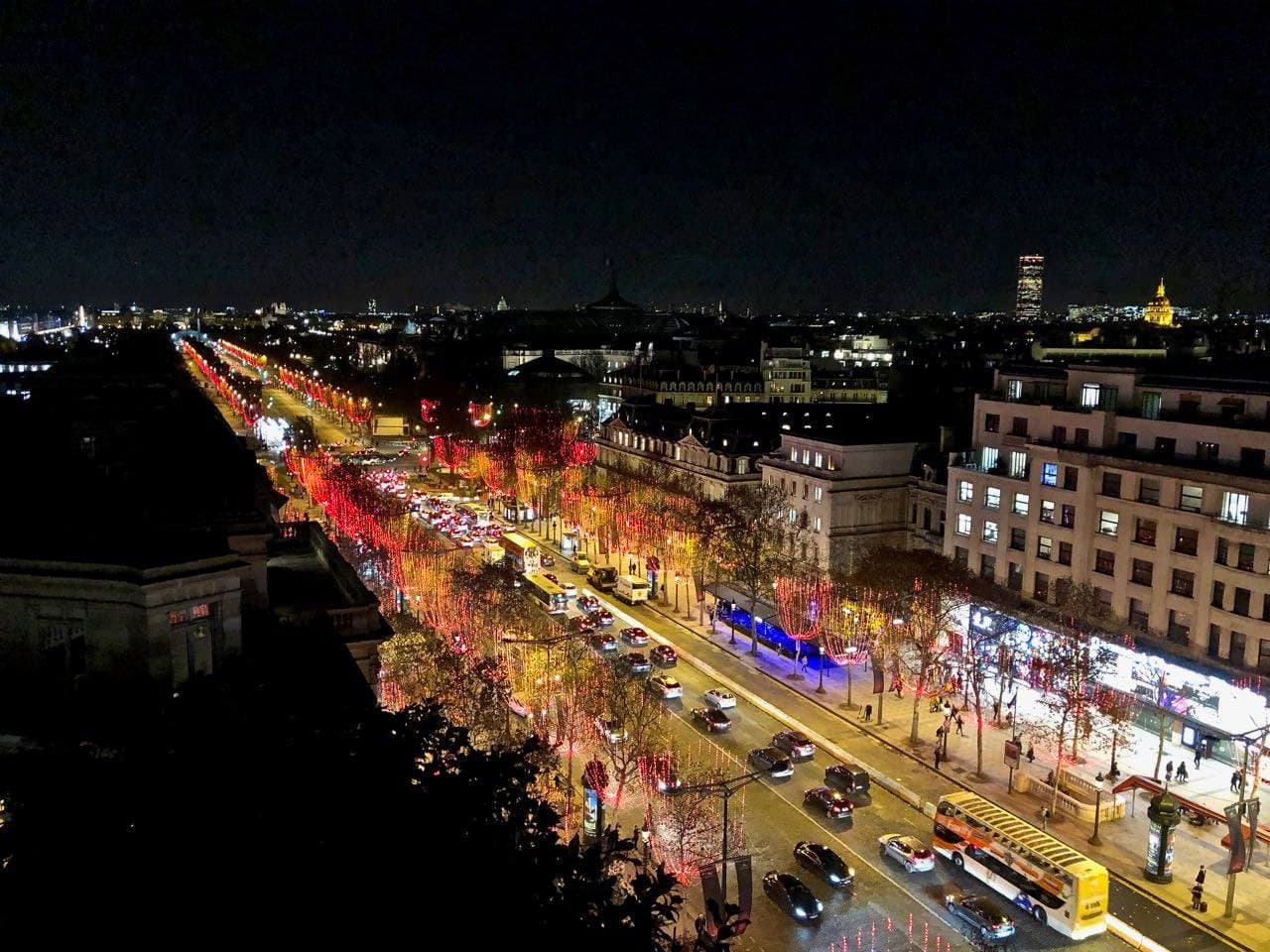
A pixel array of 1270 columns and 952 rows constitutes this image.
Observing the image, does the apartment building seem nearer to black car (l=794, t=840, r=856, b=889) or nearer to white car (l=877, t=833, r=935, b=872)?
white car (l=877, t=833, r=935, b=872)

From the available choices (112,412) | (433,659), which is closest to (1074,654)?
(433,659)

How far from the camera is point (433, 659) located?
44.1m

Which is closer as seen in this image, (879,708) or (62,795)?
(62,795)

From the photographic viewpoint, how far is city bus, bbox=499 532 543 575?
77375mm

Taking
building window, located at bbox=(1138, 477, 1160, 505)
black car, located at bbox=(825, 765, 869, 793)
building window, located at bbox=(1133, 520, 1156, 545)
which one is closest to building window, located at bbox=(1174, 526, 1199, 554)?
building window, located at bbox=(1133, 520, 1156, 545)

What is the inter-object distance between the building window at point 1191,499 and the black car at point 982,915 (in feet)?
84.4

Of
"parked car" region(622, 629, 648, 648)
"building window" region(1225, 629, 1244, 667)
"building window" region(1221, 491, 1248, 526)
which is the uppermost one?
"building window" region(1221, 491, 1248, 526)

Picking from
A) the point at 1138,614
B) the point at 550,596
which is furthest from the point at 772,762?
the point at 550,596

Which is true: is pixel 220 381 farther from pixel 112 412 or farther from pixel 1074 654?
pixel 1074 654

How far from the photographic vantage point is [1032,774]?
44.1 metres

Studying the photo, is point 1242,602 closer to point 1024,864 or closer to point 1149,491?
point 1149,491

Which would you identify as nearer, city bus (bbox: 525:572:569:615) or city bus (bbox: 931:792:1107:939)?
city bus (bbox: 931:792:1107:939)

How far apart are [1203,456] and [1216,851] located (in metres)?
20.4

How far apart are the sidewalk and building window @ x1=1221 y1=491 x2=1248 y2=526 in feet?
36.7
